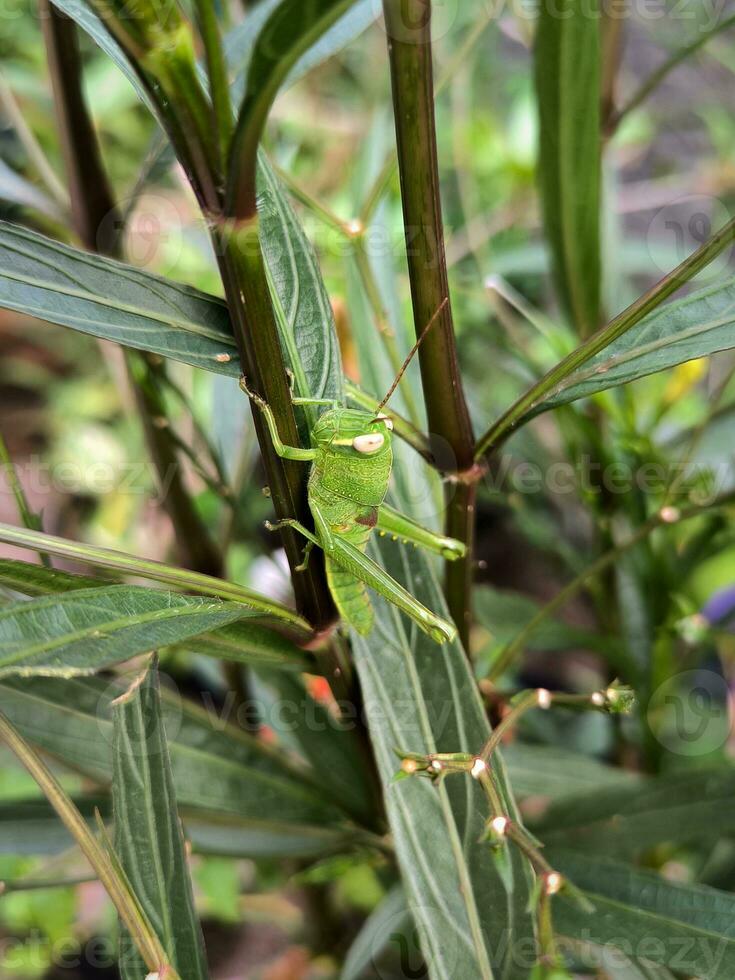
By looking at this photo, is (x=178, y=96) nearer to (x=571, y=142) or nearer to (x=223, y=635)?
(x=223, y=635)

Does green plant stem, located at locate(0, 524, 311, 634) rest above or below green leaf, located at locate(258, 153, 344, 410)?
below

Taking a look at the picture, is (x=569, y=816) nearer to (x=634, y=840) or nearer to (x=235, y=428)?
(x=634, y=840)

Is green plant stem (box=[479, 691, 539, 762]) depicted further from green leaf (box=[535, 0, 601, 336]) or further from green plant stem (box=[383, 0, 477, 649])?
green leaf (box=[535, 0, 601, 336])

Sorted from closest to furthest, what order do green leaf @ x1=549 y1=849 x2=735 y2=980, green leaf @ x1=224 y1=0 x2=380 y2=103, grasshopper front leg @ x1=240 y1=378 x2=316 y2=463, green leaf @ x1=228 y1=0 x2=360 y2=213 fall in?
green leaf @ x1=228 y1=0 x2=360 y2=213 < grasshopper front leg @ x1=240 y1=378 x2=316 y2=463 < green leaf @ x1=549 y1=849 x2=735 y2=980 < green leaf @ x1=224 y1=0 x2=380 y2=103

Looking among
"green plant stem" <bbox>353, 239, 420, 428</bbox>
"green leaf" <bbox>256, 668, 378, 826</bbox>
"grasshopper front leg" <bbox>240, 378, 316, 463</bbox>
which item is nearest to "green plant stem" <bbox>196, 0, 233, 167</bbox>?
"grasshopper front leg" <bbox>240, 378, 316, 463</bbox>

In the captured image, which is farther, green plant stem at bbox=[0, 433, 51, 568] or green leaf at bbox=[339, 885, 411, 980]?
green leaf at bbox=[339, 885, 411, 980]

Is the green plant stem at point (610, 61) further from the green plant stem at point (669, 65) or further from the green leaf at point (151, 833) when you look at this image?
the green leaf at point (151, 833)
